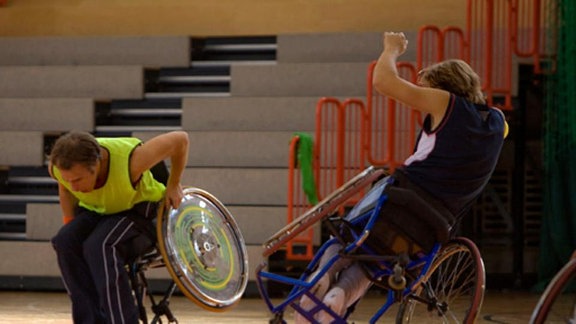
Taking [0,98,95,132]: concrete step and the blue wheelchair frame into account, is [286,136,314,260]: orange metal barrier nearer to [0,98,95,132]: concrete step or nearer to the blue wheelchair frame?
[0,98,95,132]: concrete step

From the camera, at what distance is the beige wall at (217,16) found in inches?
295

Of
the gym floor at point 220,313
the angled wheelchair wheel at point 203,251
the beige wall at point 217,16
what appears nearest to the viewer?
the angled wheelchair wheel at point 203,251

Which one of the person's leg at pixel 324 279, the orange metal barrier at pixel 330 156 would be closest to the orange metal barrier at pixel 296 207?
the orange metal barrier at pixel 330 156

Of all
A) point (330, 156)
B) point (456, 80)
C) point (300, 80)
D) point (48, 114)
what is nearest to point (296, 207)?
point (330, 156)

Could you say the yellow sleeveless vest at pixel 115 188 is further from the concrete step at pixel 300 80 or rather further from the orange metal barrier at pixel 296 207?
the concrete step at pixel 300 80

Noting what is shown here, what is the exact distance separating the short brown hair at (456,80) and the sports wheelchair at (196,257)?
2.93 feet

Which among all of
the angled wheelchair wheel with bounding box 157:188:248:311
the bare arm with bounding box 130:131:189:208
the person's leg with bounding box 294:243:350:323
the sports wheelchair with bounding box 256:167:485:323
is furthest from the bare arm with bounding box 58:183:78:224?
the person's leg with bounding box 294:243:350:323

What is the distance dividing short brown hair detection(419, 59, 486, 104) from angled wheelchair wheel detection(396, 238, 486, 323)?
1.51 feet

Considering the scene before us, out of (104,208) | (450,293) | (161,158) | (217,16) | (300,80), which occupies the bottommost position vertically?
(450,293)

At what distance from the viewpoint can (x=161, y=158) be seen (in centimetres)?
364

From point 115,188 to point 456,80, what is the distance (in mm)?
1143

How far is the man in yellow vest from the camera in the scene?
3424 mm

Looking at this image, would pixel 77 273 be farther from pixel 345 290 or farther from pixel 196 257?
pixel 345 290

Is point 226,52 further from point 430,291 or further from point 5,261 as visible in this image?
point 430,291
